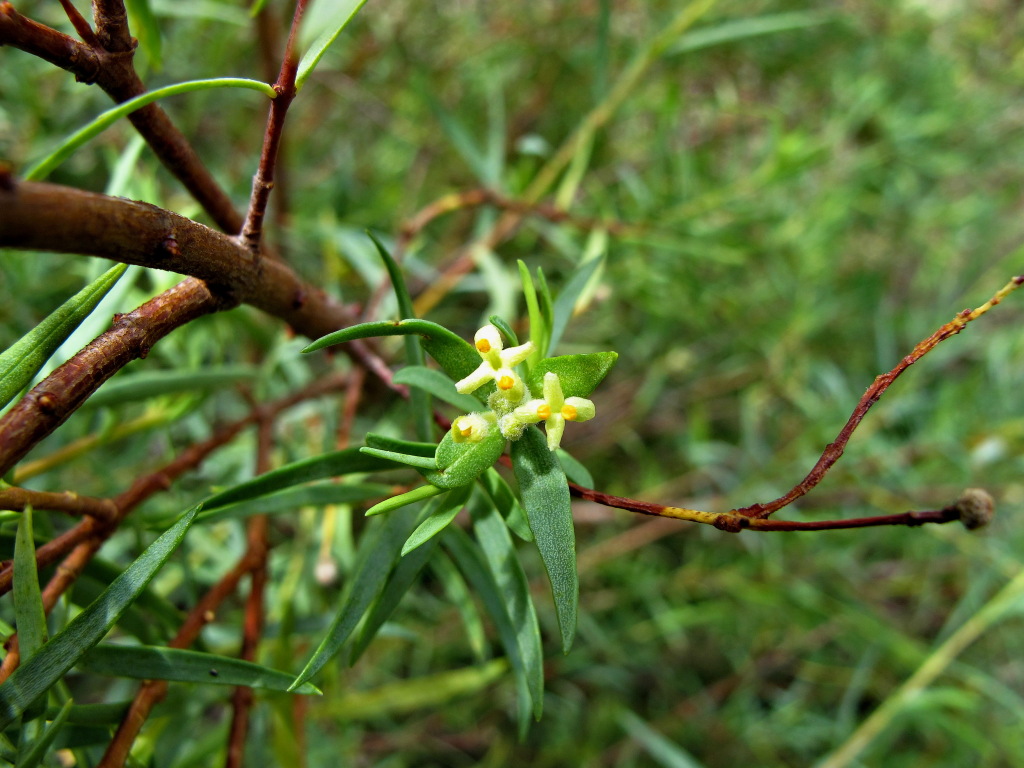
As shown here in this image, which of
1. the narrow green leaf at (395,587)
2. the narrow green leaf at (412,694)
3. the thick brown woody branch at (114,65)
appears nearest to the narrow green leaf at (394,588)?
the narrow green leaf at (395,587)

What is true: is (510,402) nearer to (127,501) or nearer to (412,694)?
(127,501)

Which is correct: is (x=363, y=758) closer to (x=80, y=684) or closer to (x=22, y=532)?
(x=80, y=684)

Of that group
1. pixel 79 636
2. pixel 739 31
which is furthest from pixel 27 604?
pixel 739 31

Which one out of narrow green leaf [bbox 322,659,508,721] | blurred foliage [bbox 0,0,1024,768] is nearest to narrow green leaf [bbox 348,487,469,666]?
blurred foliage [bbox 0,0,1024,768]

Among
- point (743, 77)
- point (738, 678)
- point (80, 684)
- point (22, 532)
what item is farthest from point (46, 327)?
point (743, 77)

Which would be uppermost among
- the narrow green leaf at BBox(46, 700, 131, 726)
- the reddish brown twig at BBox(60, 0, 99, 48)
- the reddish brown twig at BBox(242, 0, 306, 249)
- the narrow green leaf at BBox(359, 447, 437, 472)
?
the reddish brown twig at BBox(60, 0, 99, 48)

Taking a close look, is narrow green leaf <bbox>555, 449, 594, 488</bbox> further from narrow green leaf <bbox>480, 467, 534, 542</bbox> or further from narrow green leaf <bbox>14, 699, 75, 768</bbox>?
narrow green leaf <bbox>14, 699, 75, 768</bbox>
